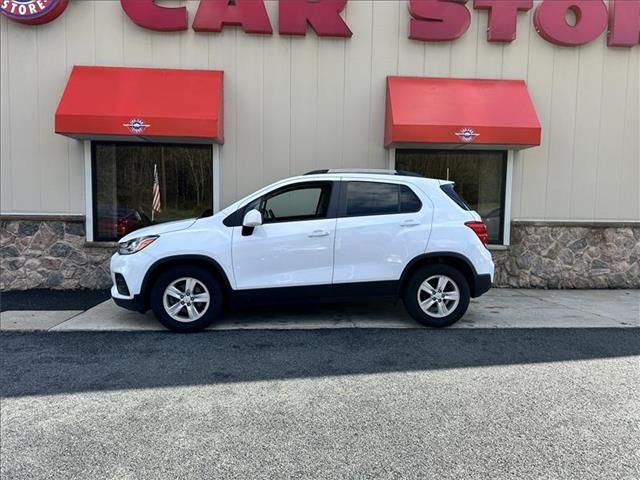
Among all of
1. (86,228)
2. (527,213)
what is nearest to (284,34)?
(86,228)

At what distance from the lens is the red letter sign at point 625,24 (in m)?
8.72

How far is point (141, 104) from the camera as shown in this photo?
780 centimetres

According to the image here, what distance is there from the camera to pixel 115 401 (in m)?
3.84

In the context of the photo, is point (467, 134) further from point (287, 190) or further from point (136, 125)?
point (136, 125)

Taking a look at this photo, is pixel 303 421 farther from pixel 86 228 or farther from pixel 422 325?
pixel 86 228

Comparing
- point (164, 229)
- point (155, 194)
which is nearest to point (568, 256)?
point (164, 229)

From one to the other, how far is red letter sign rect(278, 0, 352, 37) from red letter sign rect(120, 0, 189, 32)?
5.59ft

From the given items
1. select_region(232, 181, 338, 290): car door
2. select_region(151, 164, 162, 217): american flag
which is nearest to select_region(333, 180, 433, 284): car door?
select_region(232, 181, 338, 290): car door

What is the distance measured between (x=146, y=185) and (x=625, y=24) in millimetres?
9097

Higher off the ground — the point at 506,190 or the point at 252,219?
the point at 506,190

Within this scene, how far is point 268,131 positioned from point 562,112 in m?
5.40

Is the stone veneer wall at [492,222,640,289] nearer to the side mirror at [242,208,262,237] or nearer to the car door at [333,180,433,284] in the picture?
the car door at [333,180,433,284]

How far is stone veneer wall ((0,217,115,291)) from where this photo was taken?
840 centimetres

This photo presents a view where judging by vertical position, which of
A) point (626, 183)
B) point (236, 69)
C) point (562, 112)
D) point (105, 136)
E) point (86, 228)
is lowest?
point (86, 228)
